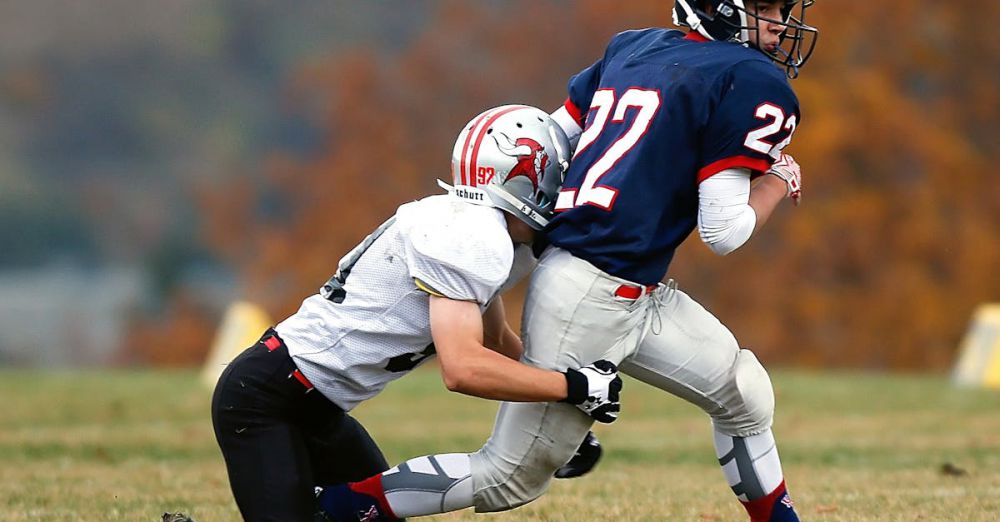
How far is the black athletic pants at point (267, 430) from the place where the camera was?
15.0 ft

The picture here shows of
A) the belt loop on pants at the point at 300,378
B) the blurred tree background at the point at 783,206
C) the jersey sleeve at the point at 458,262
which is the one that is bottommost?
the blurred tree background at the point at 783,206

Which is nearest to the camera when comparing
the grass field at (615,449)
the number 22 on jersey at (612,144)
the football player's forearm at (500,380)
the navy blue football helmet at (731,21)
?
the football player's forearm at (500,380)

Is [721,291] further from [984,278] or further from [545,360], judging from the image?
[545,360]

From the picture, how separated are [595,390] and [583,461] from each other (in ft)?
1.81

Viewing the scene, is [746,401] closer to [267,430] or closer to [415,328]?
[415,328]

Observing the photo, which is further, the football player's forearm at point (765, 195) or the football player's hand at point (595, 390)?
the football player's forearm at point (765, 195)

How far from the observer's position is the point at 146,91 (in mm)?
56125

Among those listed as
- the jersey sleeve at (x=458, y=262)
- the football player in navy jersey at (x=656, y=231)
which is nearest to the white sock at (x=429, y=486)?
the football player in navy jersey at (x=656, y=231)

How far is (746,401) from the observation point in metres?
4.66

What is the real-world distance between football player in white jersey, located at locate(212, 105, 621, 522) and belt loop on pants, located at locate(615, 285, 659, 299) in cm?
22

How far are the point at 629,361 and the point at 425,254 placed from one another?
767 millimetres

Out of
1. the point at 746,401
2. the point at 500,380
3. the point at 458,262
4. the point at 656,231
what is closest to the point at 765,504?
the point at 746,401

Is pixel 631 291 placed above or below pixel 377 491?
above

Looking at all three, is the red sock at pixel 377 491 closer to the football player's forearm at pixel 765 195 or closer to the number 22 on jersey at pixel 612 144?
the number 22 on jersey at pixel 612 144
